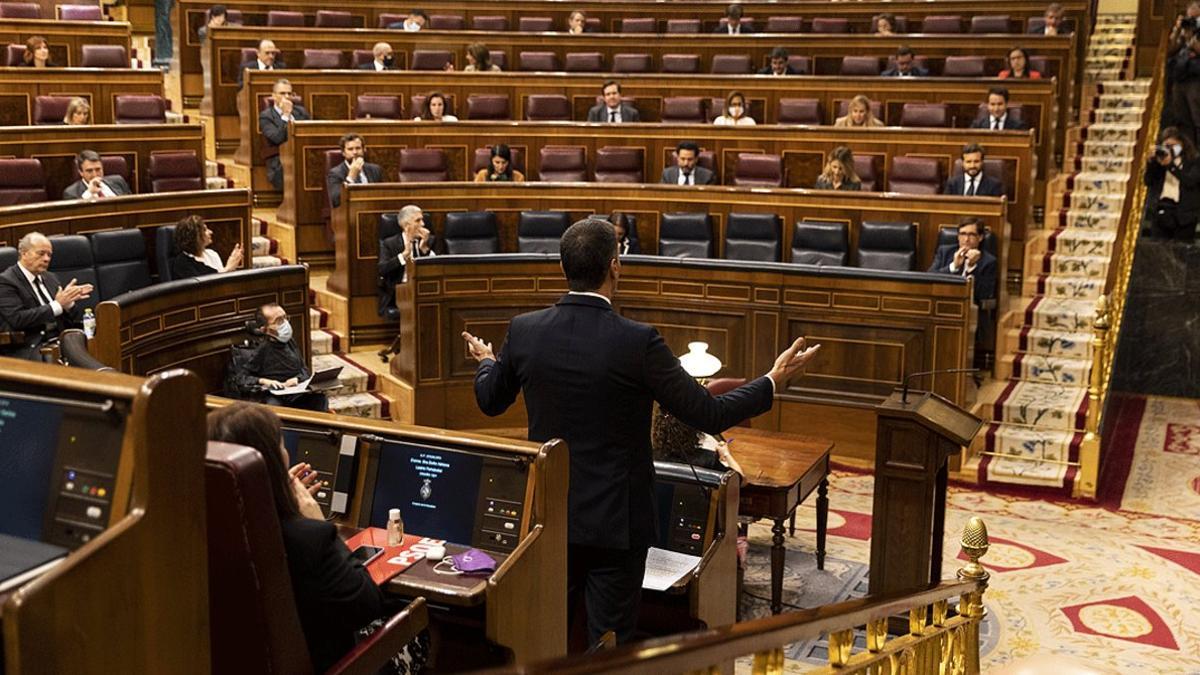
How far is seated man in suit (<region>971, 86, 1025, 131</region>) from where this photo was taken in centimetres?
739

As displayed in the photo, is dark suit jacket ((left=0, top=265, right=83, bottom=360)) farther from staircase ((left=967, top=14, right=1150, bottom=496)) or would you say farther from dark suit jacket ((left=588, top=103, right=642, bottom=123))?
dark suit jacket ((left=588, top=103, right=642, bottom=123))

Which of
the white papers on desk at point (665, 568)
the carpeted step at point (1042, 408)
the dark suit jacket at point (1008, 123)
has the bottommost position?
the carpeted step at point (1042, 408)

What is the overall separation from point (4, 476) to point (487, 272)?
176 inches

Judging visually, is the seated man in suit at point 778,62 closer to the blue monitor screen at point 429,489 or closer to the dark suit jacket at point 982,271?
the dark suit jacket at point 982,271

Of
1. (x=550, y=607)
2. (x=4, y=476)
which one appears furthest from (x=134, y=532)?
(x=550, y=607)

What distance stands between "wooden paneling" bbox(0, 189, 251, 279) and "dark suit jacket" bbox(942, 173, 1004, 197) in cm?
351

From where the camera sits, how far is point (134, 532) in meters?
1.42

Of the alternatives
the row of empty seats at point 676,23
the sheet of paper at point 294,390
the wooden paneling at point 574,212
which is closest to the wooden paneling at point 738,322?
the wooden paneling at point 574,212

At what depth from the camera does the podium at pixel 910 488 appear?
13.0ft

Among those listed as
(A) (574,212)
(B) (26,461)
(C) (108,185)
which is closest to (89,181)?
(C) (108,185)

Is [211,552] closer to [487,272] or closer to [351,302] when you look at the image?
[487,272]

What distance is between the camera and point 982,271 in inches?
238

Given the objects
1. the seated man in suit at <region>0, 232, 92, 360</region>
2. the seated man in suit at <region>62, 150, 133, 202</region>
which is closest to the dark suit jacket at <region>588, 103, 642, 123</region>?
the seated man in suit at <region>62, 150, 133, 202</region>

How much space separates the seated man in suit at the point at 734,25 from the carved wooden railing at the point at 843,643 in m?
7.20
